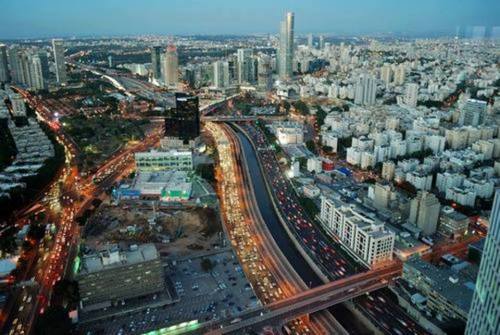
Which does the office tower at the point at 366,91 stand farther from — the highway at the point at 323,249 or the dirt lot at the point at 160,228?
the dirt lot at the point at 160,228

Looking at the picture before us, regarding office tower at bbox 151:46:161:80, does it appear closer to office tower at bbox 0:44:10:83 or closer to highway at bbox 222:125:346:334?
office tower at bbox 0:44:10:83

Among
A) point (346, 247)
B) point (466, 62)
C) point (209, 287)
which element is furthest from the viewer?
point (466, 62)

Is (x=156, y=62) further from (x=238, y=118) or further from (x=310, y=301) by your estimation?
(x=310, y=301)

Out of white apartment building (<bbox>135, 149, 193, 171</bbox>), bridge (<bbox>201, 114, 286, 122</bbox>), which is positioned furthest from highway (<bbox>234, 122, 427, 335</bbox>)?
bridge (<bbox>201, 114, 286, 122</bbox>)

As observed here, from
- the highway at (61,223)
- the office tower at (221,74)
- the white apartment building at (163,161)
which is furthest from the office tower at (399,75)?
the white apartment building at (163,161)

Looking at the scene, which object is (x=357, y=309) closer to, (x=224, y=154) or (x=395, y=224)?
(x=395, y=224)

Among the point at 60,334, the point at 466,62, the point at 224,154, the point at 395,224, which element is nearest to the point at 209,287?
the point at 60,334
